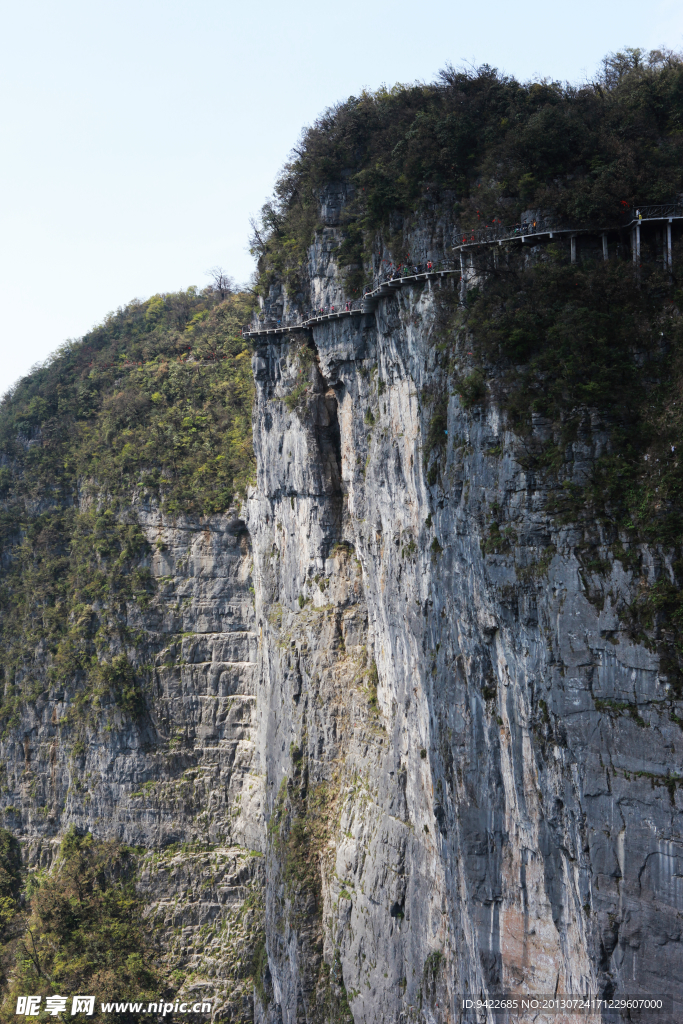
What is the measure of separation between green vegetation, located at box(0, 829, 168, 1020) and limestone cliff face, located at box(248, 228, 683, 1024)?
32.1 feet

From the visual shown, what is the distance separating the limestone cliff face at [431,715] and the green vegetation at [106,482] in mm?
9566

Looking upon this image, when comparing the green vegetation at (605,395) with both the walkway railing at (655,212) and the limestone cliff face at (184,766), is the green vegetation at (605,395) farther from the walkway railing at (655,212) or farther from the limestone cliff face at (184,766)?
the limestone cliff face at (184,766)

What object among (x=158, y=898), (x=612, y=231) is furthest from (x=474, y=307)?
(x=158, y=898)

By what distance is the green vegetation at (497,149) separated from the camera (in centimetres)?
2362

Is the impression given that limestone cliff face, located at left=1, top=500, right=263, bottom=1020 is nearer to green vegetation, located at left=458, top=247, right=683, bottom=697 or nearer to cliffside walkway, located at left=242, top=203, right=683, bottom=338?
cliffside walkway, located at left=242, top=203, right=683, bottom=338

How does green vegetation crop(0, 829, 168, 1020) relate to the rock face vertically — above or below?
below

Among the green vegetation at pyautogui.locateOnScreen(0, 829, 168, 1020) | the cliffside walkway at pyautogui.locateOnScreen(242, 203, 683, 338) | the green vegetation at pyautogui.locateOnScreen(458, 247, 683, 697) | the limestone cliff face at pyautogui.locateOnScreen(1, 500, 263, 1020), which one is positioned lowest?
the green vegetation at pyautogui.locateOnScreen(0, 829, 168, 1020)

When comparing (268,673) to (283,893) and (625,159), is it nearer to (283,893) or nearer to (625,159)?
(283,893)

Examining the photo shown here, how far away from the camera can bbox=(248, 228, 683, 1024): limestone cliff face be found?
767 inches

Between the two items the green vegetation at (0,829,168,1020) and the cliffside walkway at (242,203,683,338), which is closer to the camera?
the cliffside walkway at (242,203,683,338)

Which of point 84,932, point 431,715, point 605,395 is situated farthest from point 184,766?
point 605,395

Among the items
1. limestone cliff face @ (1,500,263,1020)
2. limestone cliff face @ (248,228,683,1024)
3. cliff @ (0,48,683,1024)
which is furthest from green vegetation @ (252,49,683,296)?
limestone cliff face @ (1,500,263,1020)

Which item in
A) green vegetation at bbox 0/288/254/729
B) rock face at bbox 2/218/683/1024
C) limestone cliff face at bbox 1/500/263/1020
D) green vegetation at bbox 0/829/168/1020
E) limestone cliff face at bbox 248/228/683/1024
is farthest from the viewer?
green vegetation at bbox 0/288/254/729

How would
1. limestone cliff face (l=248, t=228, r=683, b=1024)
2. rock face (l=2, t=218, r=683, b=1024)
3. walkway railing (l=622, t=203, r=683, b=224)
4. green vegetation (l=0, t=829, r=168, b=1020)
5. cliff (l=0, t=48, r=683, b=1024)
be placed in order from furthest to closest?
green vegetation (l=0, t=829, r=168, b=1020)
walkway railing (l=622, t=203, r=683, b=224)
cliff (l=0, t=48, r=683, b=1024)
rock face (l=2, t=218, r=683, b=1024)
limestone cliff face (l=248, t=228, r=683, b=1024)
